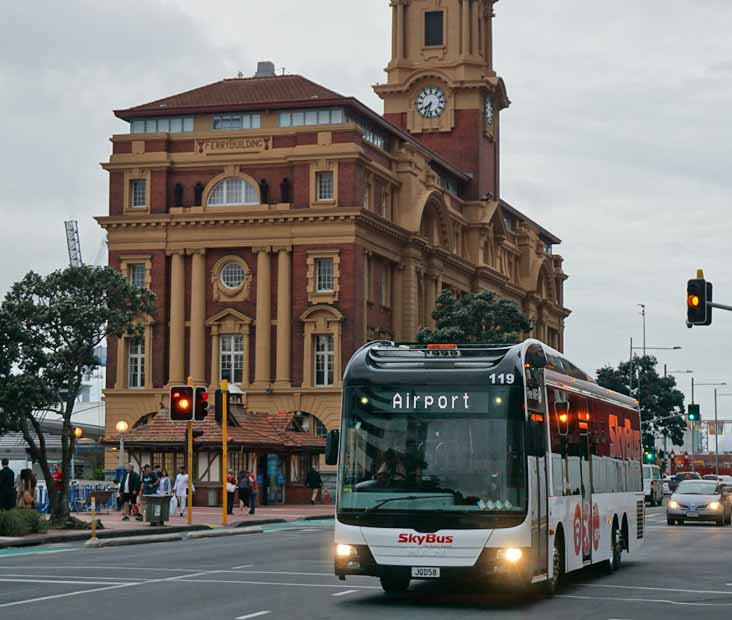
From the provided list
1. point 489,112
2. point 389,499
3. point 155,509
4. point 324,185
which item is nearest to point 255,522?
point 155,509

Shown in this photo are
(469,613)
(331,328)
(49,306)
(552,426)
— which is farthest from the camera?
(331,328)

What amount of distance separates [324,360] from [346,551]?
188 feet

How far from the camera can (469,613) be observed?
17.2 meters

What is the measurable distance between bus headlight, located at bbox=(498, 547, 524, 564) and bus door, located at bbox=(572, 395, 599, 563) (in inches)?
154

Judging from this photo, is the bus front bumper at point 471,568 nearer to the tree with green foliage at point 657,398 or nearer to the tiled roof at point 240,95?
the tiled roof at point 240,95

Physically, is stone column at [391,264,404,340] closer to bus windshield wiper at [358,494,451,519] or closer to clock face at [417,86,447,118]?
clock face at [417,86,447,118]

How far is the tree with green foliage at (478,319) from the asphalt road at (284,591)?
46.8 metres

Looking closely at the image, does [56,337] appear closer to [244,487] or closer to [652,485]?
[244,487]

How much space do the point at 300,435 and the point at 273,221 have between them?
12.9 metres

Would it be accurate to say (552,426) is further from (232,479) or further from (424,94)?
(424,94)

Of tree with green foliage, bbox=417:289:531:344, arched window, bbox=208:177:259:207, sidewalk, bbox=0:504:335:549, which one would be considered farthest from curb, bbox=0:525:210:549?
arched window, bbox=208:177:259:207

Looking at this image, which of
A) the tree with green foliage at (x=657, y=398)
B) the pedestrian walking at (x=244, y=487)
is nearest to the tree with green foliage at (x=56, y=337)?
the pedestrian walking at (x=244, y=487)

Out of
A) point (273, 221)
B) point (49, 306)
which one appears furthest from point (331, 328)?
point (49, 306)

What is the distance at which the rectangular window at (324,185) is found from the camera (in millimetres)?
74938
